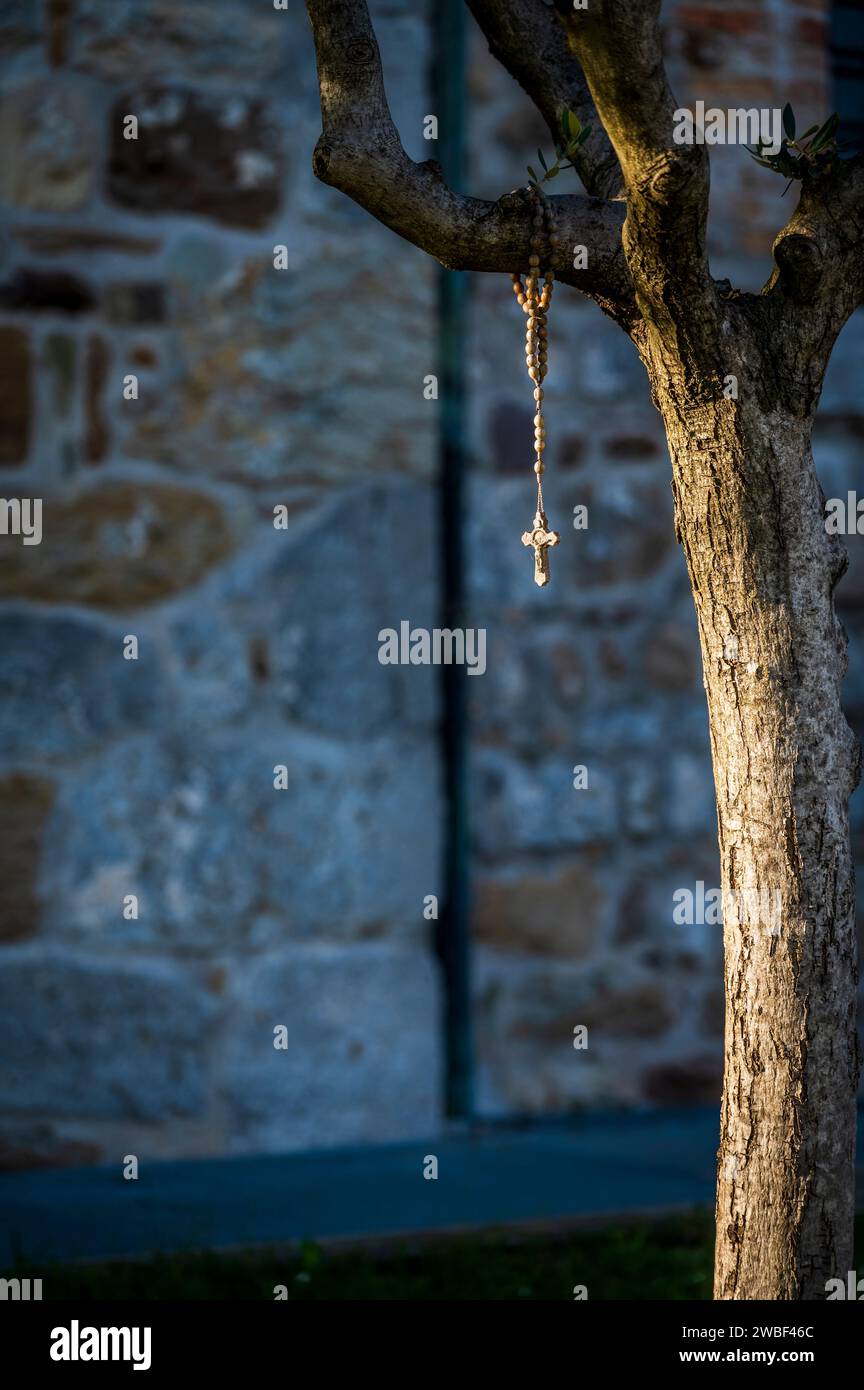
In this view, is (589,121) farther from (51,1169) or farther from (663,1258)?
(51,1169)

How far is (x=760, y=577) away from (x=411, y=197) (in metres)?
0.71

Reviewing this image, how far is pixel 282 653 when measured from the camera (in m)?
4.04

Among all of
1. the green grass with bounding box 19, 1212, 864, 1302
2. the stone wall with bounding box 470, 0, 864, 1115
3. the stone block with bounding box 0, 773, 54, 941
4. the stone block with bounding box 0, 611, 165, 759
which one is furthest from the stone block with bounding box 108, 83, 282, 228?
the green grass with bounding box 19, 1212, 864, 1302

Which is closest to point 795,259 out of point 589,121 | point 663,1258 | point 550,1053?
point 589,121

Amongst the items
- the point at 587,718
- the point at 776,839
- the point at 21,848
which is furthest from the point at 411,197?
the point at 587,718

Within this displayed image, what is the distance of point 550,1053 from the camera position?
4.25 metres

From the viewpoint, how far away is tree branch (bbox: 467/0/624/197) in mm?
2342

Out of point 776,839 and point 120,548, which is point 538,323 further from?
point 120,548

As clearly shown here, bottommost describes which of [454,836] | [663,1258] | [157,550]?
[663,1258]

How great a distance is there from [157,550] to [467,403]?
991 millimetres

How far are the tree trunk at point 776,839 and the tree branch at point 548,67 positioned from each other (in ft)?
1.53

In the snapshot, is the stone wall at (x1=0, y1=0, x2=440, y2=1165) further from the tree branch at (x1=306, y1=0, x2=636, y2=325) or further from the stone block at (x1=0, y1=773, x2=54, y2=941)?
the tree branch at (x1=306, y1=0, x2=636, y2=325)

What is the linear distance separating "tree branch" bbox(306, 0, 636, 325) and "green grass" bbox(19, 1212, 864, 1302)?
1.82 metres

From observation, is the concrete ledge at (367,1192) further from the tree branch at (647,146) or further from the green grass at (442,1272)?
the tree branch at (647,146)
